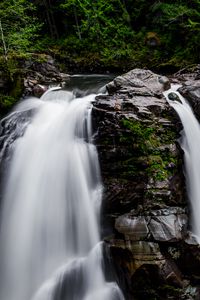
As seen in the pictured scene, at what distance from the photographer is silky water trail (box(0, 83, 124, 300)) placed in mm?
5922

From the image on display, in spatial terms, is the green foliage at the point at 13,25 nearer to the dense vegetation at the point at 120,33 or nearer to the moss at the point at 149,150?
the dense vegetation at the point at 120,33

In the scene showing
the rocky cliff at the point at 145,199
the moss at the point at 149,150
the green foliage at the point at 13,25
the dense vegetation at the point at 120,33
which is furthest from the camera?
the dense vegetation at the point at 120,33

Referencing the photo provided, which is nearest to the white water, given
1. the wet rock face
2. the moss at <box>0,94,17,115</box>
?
the wet rock face

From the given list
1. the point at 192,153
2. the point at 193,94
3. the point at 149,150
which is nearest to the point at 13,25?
the point at 193,94

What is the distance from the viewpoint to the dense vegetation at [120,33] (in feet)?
50.1

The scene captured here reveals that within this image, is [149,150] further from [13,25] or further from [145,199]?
[13,25]

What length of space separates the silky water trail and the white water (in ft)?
6.68

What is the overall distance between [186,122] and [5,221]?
485 centimetres

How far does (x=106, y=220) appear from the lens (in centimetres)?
628

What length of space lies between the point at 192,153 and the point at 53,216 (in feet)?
11.4

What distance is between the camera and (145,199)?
6.08 m

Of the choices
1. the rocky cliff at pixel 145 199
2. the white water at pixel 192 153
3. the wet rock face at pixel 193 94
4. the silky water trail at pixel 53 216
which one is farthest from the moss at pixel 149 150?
the wet rock face at pixel 193 94

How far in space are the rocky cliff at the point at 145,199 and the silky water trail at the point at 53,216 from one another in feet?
1.18

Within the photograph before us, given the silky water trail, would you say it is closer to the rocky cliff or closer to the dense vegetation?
the rocky cliff
